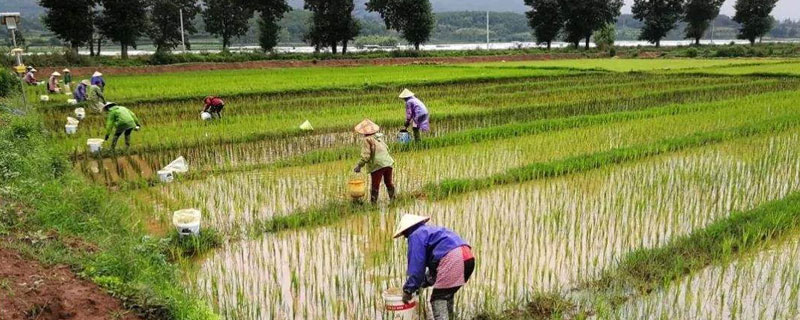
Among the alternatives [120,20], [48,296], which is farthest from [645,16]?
[48,296]

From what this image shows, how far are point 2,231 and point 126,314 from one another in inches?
69.9

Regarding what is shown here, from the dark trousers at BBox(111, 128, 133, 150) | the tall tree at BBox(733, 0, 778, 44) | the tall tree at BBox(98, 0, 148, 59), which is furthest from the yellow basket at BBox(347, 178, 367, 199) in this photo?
the tall tree at BBox(733, 0, 778, 44)

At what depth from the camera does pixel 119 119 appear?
9.48 meters

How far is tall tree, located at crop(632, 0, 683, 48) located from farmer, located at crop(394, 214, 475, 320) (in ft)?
168

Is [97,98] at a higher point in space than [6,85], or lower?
lower

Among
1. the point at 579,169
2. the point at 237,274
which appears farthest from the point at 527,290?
the point at 579,169

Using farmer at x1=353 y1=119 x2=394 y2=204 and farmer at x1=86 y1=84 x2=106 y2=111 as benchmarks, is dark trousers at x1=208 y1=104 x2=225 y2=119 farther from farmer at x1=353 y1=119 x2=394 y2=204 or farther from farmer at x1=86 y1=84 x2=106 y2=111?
farmer at x1=353 y1=119 x2=394 y2=204

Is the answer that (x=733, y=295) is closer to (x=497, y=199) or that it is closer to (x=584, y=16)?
(x=497, y=199)

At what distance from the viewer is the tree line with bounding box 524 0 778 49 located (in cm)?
4716

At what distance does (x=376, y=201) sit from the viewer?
6922mm

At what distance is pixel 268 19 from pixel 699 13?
34.2 m

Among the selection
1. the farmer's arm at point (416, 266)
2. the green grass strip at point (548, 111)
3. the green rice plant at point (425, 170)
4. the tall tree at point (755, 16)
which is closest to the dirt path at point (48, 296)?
the farmer's arm at point (416, 266)

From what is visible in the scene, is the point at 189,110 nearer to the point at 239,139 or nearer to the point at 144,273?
the point at 239,139

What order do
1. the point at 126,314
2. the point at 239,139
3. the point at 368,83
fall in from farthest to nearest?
the point at 368,83
the point at 239,139
the point at 126,314
